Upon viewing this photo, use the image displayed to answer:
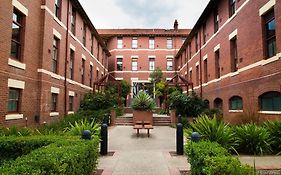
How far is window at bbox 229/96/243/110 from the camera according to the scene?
14.2 meters

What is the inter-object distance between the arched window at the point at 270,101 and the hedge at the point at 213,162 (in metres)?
6.69

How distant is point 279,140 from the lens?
8297 mm

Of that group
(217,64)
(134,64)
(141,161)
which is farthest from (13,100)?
(134,64)

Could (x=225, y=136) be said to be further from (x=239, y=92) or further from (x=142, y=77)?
(x=142, y=77)

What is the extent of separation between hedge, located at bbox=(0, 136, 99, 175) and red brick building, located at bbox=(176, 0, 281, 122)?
8.43m

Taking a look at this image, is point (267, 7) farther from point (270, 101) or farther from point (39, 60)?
point (39, 60)

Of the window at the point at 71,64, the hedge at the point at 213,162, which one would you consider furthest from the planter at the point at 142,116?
the hedge at the point at 213,162

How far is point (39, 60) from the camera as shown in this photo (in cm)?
1335

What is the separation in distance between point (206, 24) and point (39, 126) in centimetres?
1582

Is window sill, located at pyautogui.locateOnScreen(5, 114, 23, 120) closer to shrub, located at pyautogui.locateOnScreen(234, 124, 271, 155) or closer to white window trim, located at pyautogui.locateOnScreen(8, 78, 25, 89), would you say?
white window trim, located at pyautogui.locateOnScreen(8, 78, 25, 89)

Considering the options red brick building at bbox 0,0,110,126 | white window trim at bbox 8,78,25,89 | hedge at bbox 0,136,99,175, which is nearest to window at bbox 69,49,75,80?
red brick building at bbox 0,0,110,126

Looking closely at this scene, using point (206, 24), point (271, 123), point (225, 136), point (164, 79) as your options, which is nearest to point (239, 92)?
point (271, 123)

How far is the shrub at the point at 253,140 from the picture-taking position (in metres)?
8.17

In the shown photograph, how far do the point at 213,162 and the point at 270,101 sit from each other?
27.4 ft
